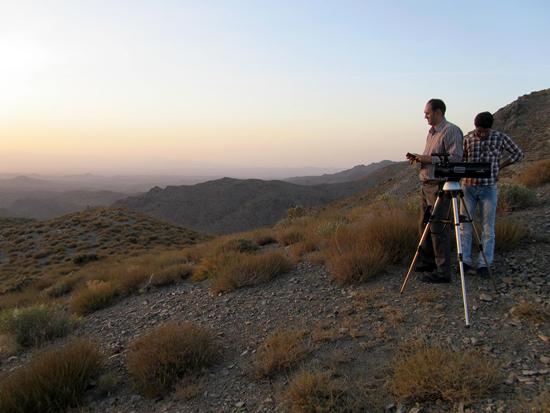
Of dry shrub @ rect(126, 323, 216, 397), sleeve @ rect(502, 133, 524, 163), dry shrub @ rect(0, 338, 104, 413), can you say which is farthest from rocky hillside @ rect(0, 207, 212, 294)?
sleeve @ rect(502, 133, 524, 163)

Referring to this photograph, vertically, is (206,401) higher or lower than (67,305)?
higher

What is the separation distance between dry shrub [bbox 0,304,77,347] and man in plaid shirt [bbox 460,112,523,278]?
615 centimetres

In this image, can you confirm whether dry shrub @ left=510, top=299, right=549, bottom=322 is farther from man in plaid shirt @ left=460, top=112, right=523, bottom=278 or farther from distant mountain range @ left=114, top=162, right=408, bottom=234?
distant mountain range @ left=114, top=162, right=408, bottom=234

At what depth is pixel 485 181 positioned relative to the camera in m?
4.07

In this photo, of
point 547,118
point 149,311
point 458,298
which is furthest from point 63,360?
point 547,118

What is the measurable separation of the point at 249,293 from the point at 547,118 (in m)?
24.7

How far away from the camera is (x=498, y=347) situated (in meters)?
2.80

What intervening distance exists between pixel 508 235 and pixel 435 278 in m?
1.62

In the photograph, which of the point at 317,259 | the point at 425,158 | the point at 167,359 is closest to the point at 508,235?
the point at 425,158

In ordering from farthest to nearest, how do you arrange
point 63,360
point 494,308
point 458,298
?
point 458,298, point 494,308, point 63,360

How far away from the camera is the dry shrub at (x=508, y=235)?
468cm

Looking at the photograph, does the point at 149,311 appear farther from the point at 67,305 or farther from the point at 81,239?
the point at 81,239

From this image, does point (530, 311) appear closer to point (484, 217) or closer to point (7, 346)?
point (484, 217)

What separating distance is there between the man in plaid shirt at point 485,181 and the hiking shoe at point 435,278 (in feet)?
1.43
